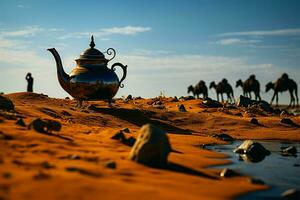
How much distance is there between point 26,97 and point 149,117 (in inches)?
193

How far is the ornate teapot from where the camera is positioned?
1500 centimetres

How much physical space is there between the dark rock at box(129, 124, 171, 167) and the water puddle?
141cm

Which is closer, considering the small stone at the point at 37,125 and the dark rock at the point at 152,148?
the dark rock at the point at 152,148

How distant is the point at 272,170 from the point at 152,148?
7.70 feet

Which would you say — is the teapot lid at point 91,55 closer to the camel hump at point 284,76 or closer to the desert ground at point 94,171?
the desert ground at point 94,171

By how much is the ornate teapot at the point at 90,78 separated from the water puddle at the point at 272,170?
572cm

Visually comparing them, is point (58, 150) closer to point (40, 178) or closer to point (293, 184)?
point (40, 178)

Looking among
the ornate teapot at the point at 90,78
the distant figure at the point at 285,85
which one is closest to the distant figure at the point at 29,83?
the ornate teapot at the point at 90,78

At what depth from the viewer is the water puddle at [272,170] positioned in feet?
18.6

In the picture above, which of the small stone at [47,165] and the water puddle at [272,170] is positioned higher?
the small stone at [47,165]

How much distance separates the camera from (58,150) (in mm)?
6539

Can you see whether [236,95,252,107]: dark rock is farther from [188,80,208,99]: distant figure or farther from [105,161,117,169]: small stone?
[105,161,117,169]: small stone

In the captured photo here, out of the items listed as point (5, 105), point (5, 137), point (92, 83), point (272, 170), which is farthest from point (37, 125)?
point (92, 83)

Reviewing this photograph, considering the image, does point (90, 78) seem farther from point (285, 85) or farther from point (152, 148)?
point (285, 85)
